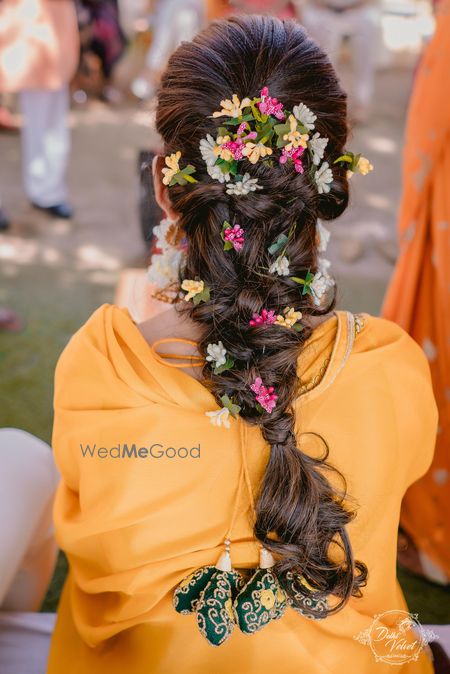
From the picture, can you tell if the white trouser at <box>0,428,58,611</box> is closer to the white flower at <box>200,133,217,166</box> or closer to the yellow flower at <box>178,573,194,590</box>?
the yellow flower at <box>178,573,194,590</box>

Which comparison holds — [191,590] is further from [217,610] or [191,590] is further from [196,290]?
[196,290]

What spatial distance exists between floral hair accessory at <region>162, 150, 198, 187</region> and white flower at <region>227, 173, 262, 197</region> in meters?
0.07

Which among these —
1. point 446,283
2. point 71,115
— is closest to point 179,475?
point 446,283

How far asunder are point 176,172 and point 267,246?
0.59 ft

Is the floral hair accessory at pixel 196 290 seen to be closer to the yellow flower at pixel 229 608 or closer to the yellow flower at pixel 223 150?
the yellow flower at pixel 223 150

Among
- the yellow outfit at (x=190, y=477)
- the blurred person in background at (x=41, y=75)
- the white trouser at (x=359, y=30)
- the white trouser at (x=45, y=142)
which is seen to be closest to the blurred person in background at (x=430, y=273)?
the yellow outfit at (x=190, y=477)

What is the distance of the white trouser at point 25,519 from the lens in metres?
1.34

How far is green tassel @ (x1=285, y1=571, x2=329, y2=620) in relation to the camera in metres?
1.11

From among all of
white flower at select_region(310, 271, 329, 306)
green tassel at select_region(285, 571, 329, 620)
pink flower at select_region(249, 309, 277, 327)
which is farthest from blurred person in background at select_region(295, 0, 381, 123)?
green tassel at select_region(285, 571, 329, 620)

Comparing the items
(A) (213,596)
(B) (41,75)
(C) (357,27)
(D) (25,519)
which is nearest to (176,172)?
Result: (A) (213,596)

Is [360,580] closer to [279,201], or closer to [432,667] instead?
[432,667]

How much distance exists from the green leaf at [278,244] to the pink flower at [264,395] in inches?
7.8

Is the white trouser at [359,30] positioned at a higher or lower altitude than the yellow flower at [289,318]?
higher

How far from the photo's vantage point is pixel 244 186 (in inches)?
39.8
